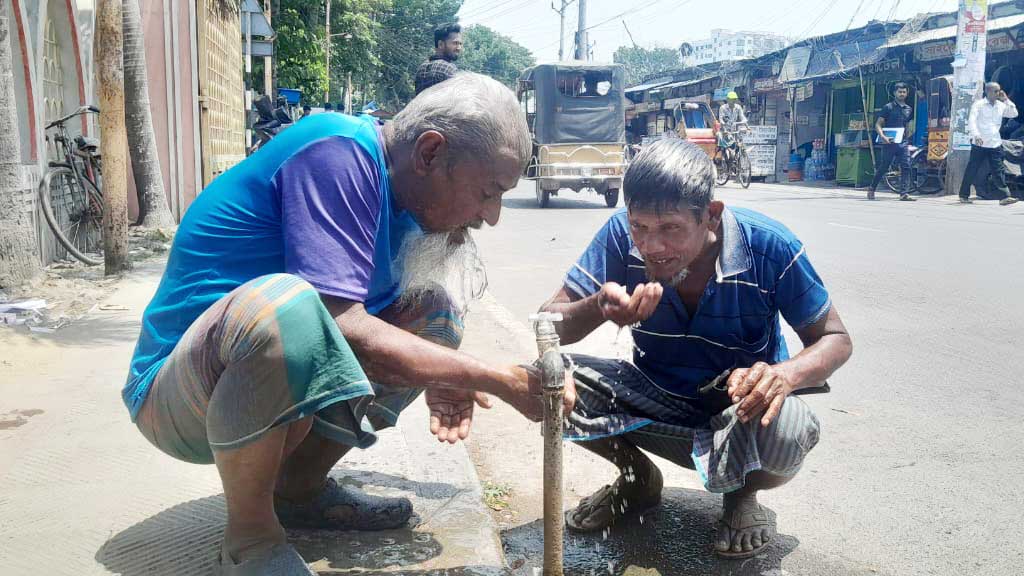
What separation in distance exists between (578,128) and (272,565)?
1432 cm

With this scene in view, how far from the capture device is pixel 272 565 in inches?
78.2

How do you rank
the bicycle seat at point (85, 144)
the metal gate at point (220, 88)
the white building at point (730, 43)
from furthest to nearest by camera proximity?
1. the white building at point (730, 43)
2. the metal gate at point (220, 88)
3. the bicycle seat at point (85, 144)

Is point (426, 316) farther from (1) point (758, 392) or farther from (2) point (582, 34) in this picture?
(2) point (582, 34)

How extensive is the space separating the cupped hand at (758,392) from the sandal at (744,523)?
1.18 feet

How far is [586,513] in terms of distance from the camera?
2.77m

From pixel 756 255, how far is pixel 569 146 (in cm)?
1302

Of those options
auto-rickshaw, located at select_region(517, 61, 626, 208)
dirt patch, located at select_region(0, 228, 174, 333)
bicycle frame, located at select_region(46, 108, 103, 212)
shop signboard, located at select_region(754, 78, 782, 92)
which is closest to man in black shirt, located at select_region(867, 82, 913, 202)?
auto-rickshaw, located at select_region(517, 61, 626, 208)

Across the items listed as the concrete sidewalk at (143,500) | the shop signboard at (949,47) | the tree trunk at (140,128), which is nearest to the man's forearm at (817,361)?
the concrete sidewalk at (143,500)

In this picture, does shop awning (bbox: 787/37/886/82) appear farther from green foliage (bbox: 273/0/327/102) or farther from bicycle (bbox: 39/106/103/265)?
bicycle (bbox: 39/106/103/265)

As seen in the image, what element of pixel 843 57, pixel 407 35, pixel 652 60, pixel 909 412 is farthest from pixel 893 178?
pixel 652 60

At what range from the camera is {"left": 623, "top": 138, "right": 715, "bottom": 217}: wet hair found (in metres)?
2.46

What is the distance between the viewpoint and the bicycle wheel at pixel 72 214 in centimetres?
669

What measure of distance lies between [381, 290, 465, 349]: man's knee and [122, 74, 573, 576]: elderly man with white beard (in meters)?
0.12

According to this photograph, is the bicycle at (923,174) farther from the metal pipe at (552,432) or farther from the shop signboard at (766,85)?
the metal pipe at (552,432)
